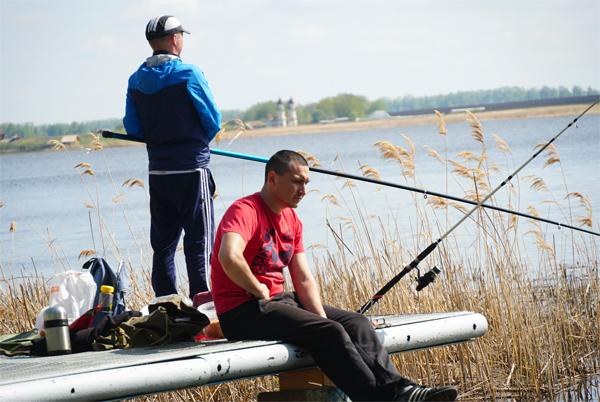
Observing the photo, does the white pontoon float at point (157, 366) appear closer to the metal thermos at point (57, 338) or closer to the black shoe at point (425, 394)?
the metal thermos at point (57, 338)

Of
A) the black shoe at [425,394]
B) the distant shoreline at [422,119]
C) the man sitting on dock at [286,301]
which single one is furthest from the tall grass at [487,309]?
the distant shoreline at [422,119]

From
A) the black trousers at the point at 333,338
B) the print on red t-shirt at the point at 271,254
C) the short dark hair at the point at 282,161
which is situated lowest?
the black trousers at the point at 333,338

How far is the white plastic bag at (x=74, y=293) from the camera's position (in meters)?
4.94

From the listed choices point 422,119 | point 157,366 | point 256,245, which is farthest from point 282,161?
point 422,119

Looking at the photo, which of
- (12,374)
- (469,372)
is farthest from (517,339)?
(12,374)

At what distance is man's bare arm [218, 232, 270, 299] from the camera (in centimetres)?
424

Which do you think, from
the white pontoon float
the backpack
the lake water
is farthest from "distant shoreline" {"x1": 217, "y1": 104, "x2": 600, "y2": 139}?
the white pontoon float

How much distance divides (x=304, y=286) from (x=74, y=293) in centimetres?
106

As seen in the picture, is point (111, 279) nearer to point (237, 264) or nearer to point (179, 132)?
point (179, 132)

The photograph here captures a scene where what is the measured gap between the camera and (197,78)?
17.6 feet

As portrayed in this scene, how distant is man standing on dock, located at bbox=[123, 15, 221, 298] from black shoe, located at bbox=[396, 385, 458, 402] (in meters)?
1.57

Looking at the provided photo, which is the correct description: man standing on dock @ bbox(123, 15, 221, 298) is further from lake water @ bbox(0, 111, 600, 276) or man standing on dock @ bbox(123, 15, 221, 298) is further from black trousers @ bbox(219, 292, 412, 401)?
lake water @ bbox(0, 111, 600, 276)

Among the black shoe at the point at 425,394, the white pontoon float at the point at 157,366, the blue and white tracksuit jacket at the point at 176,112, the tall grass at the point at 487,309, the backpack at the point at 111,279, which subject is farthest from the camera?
the tall grass at the point at 487,309

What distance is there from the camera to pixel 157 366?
3852mm
